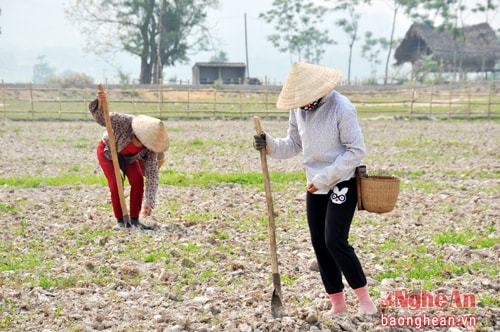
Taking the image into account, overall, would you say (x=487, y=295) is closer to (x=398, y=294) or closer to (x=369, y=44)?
(x=398, y=294)

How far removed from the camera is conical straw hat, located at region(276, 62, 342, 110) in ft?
14.9

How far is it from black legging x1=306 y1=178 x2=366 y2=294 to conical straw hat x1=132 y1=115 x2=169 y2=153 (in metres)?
2.95

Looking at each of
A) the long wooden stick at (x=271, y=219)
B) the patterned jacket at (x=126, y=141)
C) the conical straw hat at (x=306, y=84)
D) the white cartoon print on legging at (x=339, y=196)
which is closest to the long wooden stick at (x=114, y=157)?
the patterned jacket at (x=126, y=141)

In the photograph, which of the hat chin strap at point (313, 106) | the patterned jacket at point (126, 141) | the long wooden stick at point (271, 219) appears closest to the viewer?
the hat chin strap at point (313, 106)

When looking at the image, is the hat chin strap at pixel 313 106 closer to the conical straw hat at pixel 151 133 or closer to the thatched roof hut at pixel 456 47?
the conical straw hat at pixel 151 133

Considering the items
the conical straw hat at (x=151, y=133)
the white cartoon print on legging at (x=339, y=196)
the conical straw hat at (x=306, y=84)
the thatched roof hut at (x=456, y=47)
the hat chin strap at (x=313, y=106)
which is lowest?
the white cartoon print on legging at (x=339, y=196)

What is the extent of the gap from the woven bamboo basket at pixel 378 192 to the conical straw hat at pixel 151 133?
3231 millimetres

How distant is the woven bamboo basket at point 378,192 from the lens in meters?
4.61

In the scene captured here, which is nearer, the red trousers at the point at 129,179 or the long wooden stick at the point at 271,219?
the long wooden stick at the point at 271,219

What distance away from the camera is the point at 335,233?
4.55 m

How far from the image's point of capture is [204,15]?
5859cm

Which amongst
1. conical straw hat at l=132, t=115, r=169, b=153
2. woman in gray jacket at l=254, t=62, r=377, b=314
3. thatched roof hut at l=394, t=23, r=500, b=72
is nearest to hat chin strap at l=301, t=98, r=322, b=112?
woman in gray jacket at l=254, t=62, r=377, b=314

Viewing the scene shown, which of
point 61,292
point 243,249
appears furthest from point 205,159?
point 61,292

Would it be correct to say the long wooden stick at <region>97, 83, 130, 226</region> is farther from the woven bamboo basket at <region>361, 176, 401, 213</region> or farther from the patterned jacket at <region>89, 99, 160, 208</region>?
the woven bamboo basket at <region>361, 176, 401, 213</region>
